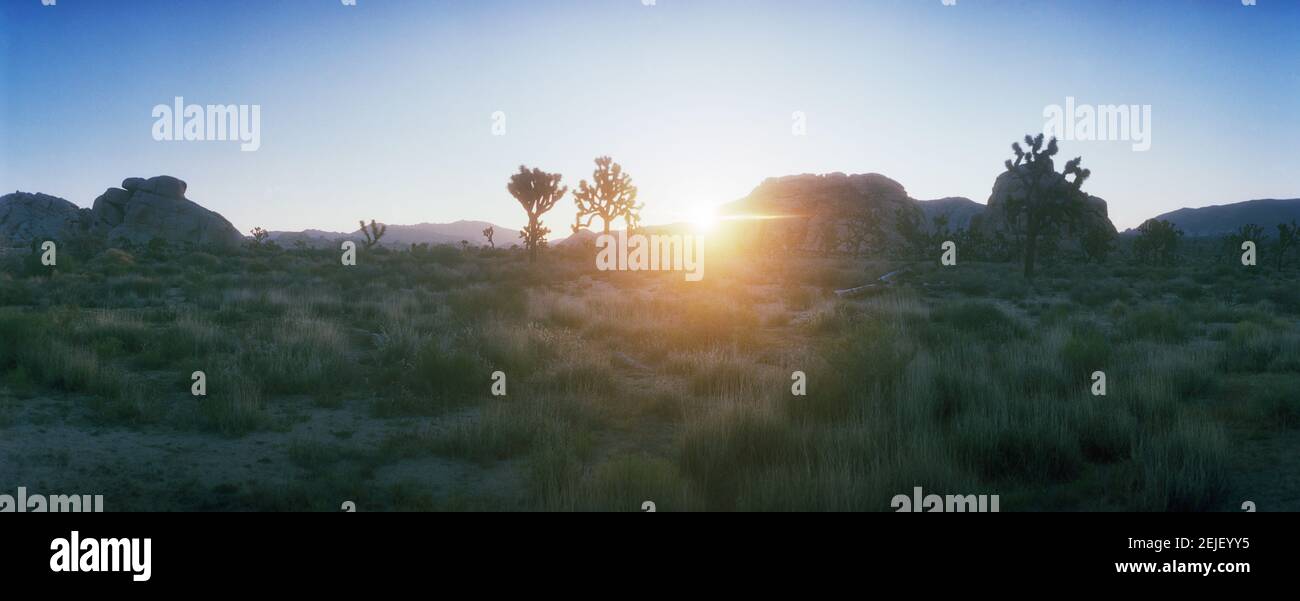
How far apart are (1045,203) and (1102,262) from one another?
19.4 m

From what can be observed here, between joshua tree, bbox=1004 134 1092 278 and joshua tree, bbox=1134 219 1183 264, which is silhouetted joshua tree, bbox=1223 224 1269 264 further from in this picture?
joshua tree, bbox=1004 134 1092 278

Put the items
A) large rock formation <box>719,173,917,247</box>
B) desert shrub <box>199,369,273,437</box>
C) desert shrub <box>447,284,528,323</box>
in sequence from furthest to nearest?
large rock formation <box>719,173,917,247</box> < desert shrub <box>447,284,528,323</box> < desert shrub <box>199,369,273,437</box>

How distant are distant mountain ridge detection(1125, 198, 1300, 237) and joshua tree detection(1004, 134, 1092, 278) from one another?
386 feet

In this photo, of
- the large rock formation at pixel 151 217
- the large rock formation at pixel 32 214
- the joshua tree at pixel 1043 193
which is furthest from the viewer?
the large rock formation at pixel 32 214

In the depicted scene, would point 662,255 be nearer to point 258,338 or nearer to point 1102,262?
point 258,338

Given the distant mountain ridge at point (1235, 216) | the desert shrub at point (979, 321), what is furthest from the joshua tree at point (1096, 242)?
the distant mountain ridge at point (1235, 216)

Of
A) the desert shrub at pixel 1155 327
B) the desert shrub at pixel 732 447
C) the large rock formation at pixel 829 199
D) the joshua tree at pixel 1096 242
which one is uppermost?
the large rock formation at pixel 829 199

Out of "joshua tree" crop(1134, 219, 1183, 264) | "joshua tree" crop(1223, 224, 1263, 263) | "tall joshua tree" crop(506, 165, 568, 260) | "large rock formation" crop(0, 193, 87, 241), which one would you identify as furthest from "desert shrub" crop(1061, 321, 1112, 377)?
"large rock formation" crop(0, 193, 87, 241)

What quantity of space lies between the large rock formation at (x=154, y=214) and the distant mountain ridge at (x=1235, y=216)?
14019 centimetres

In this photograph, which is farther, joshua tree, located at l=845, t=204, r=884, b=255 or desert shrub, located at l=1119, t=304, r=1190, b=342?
joshua tree, located at l=845, t=204, r=884, b=255

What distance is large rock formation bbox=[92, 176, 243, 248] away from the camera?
64875mm

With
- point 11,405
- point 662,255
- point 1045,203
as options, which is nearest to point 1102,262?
point 1045,203

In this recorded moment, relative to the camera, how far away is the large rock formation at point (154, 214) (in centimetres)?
6488

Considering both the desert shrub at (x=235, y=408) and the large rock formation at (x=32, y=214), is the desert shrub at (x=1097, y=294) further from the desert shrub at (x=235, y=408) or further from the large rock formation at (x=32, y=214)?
the large rock formation at (x=32, y=214)
